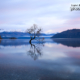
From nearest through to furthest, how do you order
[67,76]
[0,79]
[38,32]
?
[0,79] → [67,76] → [38,32]

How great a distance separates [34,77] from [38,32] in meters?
34.9

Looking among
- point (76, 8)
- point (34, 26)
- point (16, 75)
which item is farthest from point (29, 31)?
point (16, 75)

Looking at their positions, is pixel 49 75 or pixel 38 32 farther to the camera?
pixel 38 32

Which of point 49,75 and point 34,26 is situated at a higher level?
point 34,26

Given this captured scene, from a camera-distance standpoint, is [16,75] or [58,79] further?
[16,75]

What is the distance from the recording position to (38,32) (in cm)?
4003

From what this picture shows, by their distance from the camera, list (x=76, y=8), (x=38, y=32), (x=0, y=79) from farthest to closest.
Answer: (x=38, y=32)
(x=76, y=8)
(x=0, y=79)

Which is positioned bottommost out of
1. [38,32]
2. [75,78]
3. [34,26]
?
[75,78]

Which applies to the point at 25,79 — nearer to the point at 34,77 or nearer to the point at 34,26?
the point at 34,77

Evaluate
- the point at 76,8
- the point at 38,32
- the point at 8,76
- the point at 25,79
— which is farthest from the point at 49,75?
the point at 38,32

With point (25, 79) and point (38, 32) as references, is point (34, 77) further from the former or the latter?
point (38, 32)

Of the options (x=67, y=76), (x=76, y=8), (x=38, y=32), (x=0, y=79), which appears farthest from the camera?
(x=38, y=32)

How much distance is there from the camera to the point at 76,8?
12.6m

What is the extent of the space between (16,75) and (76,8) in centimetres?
1125
